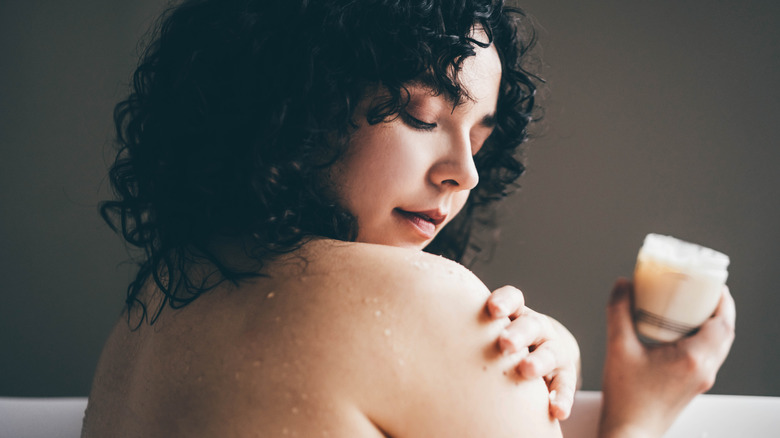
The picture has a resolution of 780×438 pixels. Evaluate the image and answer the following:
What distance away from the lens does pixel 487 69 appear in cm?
80

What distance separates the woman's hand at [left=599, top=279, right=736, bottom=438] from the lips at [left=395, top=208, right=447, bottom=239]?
373 mm

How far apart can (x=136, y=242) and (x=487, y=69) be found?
2.09 feet

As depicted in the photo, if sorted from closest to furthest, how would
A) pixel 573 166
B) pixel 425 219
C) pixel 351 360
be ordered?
1. pixel 351 360
2. pixel 425 219
3. pixel 573 166

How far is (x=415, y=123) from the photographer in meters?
0.73

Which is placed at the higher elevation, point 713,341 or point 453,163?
point 453,163

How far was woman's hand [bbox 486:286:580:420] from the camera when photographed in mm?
568

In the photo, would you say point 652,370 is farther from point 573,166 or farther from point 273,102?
point 573,166

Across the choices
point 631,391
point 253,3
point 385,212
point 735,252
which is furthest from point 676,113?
point 253,3

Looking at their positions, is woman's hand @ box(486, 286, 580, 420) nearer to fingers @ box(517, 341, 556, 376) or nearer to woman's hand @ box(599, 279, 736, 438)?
fingers @ box(517, 341, 556, 376)

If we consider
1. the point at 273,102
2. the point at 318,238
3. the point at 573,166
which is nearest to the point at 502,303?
the point at 318,238

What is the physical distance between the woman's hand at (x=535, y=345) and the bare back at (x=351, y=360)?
14mm

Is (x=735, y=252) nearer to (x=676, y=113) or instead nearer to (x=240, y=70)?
(x=676, y=113)

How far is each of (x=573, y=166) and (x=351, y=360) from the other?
4.38 ft

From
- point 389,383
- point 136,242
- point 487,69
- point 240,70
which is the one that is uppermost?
point 487,69
